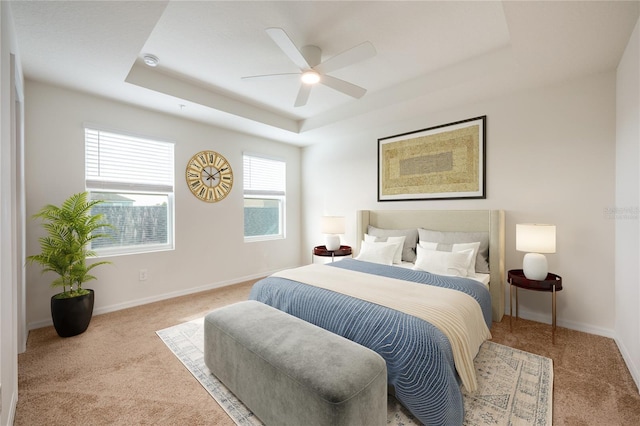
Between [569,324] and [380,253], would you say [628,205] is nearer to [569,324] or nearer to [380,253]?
[569,324]

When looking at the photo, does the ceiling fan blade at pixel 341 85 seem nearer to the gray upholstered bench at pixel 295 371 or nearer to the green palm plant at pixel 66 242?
the gray upholstered bench at pixel 295 371

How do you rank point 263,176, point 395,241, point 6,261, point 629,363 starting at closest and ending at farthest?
point 6,261, point 629,363, point 395,241, point 263,176

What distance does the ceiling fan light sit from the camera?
7.91 ft

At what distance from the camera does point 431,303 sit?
195 cm

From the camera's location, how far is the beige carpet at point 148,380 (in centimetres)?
166

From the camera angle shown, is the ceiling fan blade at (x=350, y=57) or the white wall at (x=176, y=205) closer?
the ceiling fan blade at (x=350, y=57)

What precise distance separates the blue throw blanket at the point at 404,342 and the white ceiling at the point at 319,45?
81.4 inches

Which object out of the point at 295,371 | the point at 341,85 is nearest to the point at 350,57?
the point at 341,85

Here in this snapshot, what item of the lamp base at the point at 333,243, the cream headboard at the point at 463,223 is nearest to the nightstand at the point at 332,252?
the lamp base at the point at 333,243

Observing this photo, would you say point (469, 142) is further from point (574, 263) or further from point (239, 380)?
point (239, 380)

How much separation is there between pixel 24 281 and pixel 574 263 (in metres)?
5.30

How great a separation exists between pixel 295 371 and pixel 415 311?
2.83ft

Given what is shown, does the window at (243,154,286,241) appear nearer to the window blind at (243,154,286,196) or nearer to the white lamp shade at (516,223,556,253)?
the window blind at (243,154,286,196)

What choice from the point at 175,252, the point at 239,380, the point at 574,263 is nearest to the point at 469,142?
the point at 574,263
